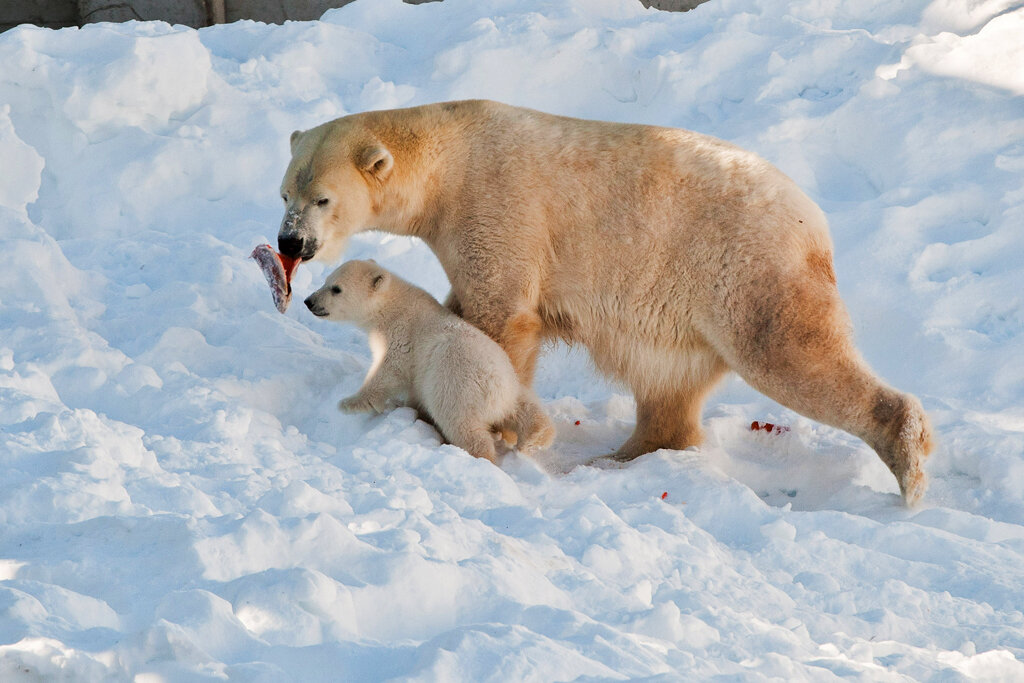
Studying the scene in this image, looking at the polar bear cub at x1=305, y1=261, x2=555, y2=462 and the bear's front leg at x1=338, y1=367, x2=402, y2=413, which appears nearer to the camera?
the polar bear cub at x1=305, y1=261, x2=555, y2=462

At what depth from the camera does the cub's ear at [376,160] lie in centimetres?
486

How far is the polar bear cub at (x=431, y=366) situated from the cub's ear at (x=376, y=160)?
0.48 m

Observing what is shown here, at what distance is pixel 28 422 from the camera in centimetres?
381

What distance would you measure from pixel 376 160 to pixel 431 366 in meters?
0.93

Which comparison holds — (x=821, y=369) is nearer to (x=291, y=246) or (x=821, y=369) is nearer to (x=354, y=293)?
(x=354, y=293)

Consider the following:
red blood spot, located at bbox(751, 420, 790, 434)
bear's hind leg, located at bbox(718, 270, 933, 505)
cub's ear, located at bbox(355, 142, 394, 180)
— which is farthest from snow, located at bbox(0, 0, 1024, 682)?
cub's ear, located at bbox(355, 142, 394, 180)

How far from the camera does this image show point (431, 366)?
481cm

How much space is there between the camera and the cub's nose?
16.0ft

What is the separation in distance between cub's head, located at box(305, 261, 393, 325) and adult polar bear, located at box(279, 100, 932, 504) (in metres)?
0.15

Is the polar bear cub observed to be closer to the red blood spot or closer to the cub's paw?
the cub's paw

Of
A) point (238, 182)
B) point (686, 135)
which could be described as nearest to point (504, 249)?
point (686, 135)

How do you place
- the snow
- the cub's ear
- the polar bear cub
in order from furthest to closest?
1. the cub's ear
2. the polar bear cub
3. the snow

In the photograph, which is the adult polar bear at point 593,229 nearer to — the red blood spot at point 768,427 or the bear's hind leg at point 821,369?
the bear's hind leg at point 821,369

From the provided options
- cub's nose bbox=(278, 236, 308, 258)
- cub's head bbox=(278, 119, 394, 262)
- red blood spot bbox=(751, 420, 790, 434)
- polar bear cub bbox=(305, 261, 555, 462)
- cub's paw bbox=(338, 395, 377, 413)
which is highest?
cub's head bbox=(278, 119, 394, 262)
